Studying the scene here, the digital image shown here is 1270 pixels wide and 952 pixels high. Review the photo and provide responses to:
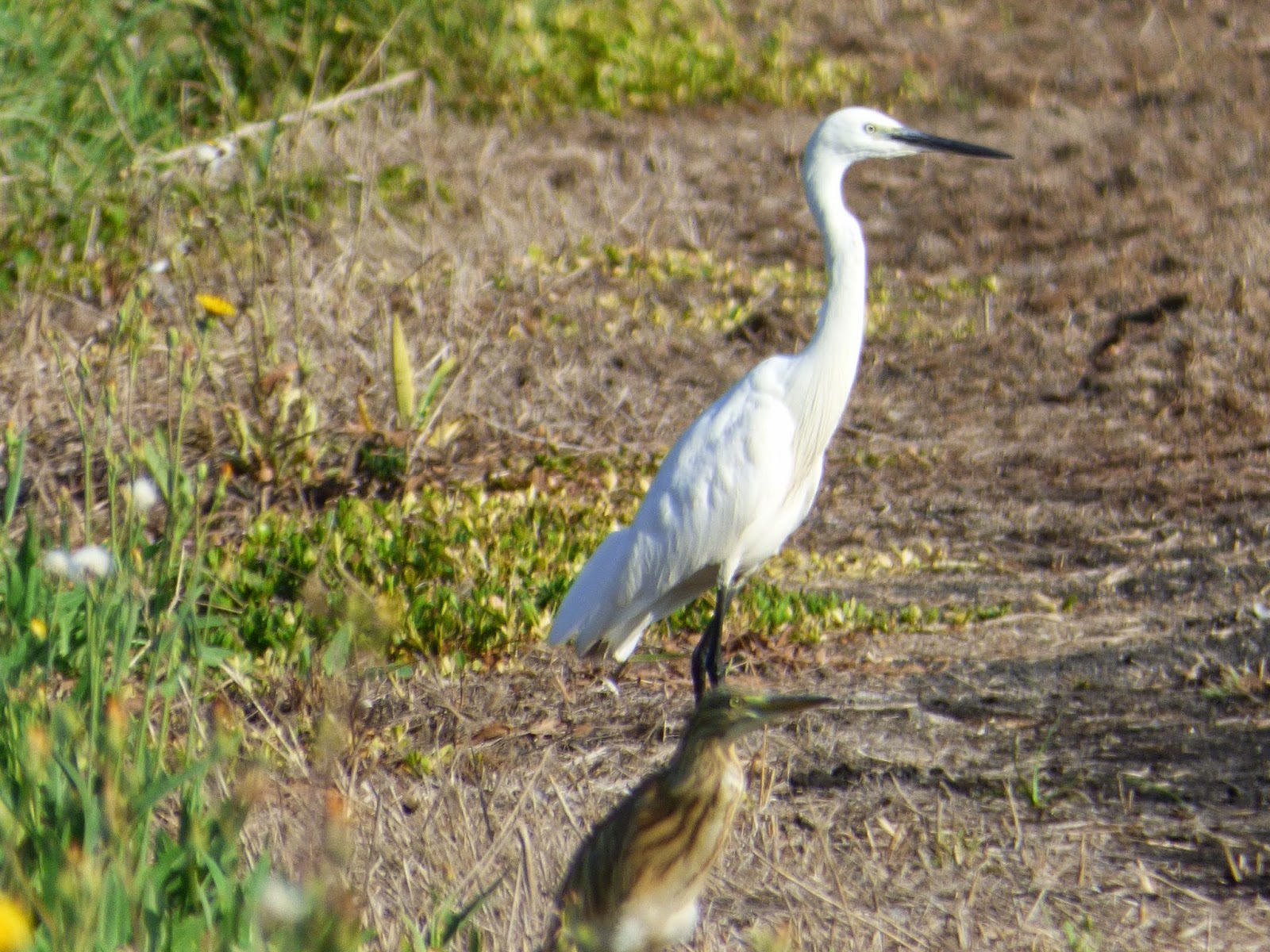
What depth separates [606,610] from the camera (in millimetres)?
4402

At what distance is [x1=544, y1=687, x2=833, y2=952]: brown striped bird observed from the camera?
8.16ft

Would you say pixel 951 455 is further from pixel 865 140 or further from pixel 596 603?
pixel 596 603

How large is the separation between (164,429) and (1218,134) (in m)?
5.70

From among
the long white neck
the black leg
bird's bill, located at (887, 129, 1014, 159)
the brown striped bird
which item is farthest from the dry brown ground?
bird's bill, located at (887, 129, 1014, 159)

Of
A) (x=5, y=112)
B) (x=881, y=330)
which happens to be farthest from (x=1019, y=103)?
(x=5, y=112)

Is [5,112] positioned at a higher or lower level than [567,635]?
higher

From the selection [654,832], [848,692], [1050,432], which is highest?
[654,832]

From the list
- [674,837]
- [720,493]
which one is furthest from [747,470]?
[674,837]

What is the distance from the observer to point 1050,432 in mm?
6625

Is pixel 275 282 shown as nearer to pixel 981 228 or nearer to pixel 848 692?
pixel 848 692

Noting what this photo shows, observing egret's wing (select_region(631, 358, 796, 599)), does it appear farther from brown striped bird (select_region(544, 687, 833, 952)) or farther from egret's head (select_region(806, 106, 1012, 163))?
brown striped bird (select_region(544, 687, 833, 952))

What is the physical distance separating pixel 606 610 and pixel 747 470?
1.77 feet

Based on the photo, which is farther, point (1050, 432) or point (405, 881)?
point (1050, 432)

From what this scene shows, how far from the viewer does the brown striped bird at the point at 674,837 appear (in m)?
2.49
